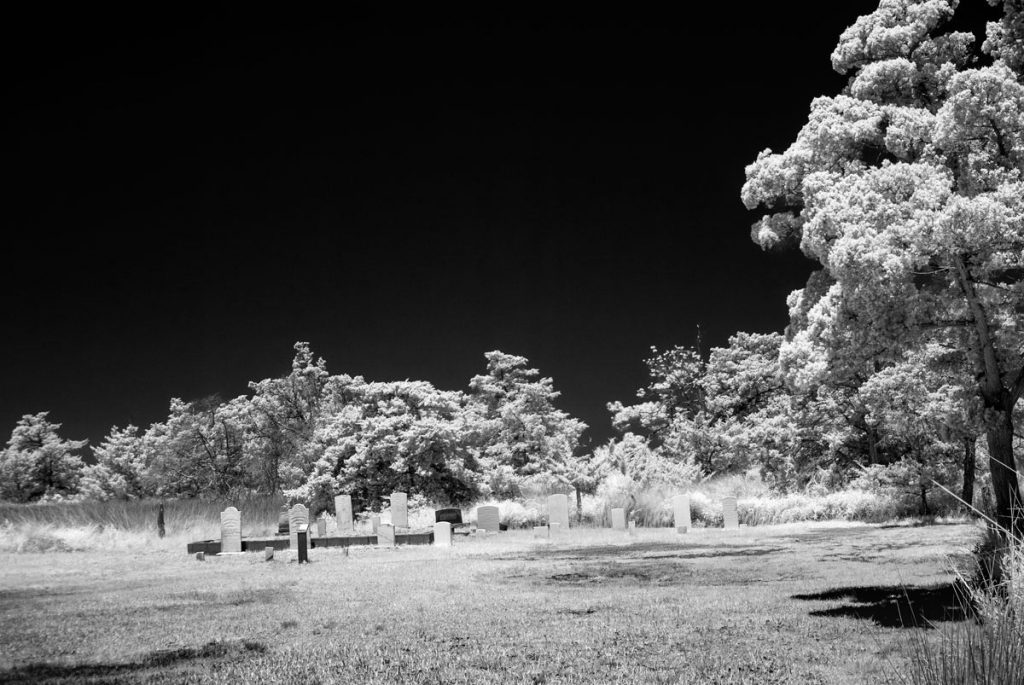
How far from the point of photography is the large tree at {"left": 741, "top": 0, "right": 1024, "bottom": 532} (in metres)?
13.7

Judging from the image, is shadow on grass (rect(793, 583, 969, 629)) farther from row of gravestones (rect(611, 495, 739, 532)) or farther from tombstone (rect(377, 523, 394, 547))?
row of gravestones (rect(611, 495, 739, 532))

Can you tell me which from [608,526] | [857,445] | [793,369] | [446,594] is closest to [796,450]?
[857,445]

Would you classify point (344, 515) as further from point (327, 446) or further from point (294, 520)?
point (327, 446)

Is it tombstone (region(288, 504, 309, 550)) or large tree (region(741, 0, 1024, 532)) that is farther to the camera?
tombstone (region(288, 504, 309, 550))

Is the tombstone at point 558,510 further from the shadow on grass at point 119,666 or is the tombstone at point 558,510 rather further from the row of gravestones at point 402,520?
the shadow on grass at point 119,666

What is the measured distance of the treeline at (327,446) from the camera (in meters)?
40.5

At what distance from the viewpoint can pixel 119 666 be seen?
7738mm

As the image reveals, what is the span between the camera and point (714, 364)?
51.0 m

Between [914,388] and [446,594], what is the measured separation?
749 inches

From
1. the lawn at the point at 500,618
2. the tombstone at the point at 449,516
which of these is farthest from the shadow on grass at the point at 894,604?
the tombstone at the point at 449,516

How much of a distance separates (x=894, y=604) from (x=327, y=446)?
37.2 meters

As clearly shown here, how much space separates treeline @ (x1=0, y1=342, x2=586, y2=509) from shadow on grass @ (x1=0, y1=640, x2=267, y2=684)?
102 feet

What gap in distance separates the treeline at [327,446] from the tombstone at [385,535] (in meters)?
12.6

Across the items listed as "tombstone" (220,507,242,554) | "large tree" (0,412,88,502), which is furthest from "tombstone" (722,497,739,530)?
"large tree" (0,412,88,502)
